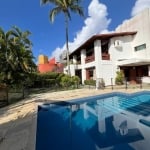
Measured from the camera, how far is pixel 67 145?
7.40 metres

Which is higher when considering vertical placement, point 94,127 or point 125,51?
point 125,51

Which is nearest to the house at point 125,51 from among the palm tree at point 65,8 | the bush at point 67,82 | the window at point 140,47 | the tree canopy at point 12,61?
the window at point 140,47

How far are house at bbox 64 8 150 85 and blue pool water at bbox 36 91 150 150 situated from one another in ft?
40.8

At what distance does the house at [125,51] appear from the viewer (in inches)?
1057

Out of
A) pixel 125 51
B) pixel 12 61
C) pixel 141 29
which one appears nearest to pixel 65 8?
pixel 125 51

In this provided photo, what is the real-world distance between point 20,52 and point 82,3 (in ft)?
39.1

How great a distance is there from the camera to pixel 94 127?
9.72m

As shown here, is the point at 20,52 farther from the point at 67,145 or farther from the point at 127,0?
the point at 67,145

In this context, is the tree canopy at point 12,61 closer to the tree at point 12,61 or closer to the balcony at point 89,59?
the tree at point 12,61

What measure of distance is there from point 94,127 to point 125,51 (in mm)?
20936

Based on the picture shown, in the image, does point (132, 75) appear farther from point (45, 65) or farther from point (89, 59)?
point (45, 65)

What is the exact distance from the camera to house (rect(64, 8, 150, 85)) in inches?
1057

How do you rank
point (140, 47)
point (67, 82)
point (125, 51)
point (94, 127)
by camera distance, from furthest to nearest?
point (125, 51), point (140, 47), point (67, 82), point (94, 127)

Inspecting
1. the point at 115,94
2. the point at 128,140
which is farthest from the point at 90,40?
the point at 128,140
